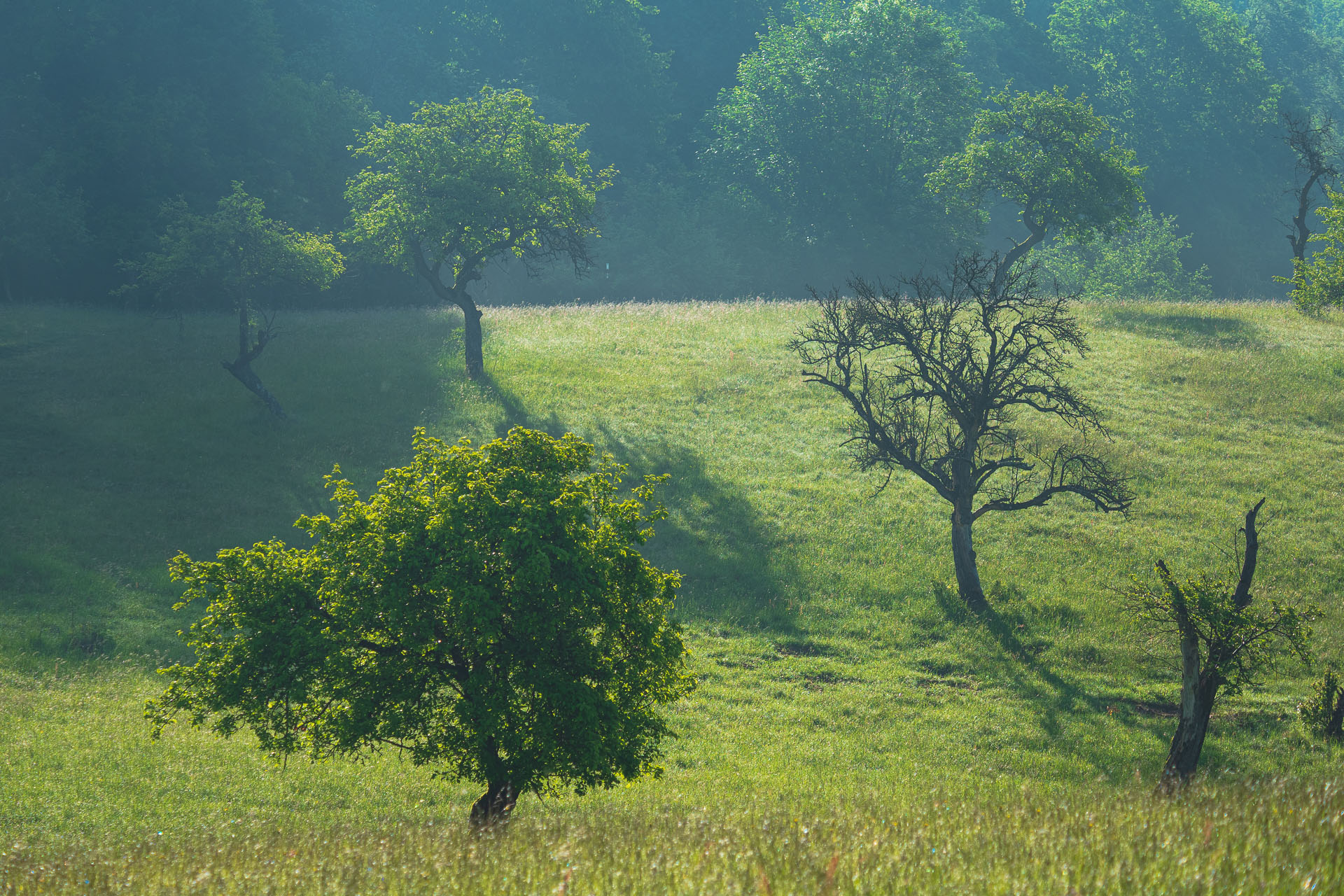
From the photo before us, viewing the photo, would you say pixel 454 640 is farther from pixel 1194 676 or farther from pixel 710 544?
pixel 710 544

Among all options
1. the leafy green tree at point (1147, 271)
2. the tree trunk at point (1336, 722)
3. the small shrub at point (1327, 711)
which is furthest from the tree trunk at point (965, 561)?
the leafy green tree at point (1147, 271)

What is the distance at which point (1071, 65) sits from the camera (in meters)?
79.9

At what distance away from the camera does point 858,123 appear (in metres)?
63.8

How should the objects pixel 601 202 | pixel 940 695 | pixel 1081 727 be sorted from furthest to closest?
1. pixel 601 202
2. pixel 940 695
3. pixel 1081 727

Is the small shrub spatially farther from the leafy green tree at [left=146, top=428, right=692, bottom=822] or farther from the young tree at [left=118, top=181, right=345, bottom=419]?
the young tree at [left=118, top=181, right=345, bottom=419]

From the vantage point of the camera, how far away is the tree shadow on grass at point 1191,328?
38.4 metres

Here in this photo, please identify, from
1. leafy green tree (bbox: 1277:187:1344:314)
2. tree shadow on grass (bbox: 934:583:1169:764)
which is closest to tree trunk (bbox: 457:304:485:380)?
tree shadow on grass (bbox: 934:583:1169:764)

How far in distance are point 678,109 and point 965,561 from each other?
6249 centimetres

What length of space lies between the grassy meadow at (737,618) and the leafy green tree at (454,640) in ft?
3.39

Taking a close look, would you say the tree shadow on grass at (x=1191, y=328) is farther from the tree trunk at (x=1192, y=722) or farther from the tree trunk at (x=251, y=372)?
the tree trunk at (x=251, y=372)

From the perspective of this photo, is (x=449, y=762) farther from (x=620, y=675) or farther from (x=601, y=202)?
(x=601, y=202)

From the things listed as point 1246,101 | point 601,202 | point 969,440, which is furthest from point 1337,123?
Result: point 969,440

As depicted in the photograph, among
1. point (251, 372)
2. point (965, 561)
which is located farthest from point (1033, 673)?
point (251, 372)

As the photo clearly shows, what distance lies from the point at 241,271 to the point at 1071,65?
74.8 m
